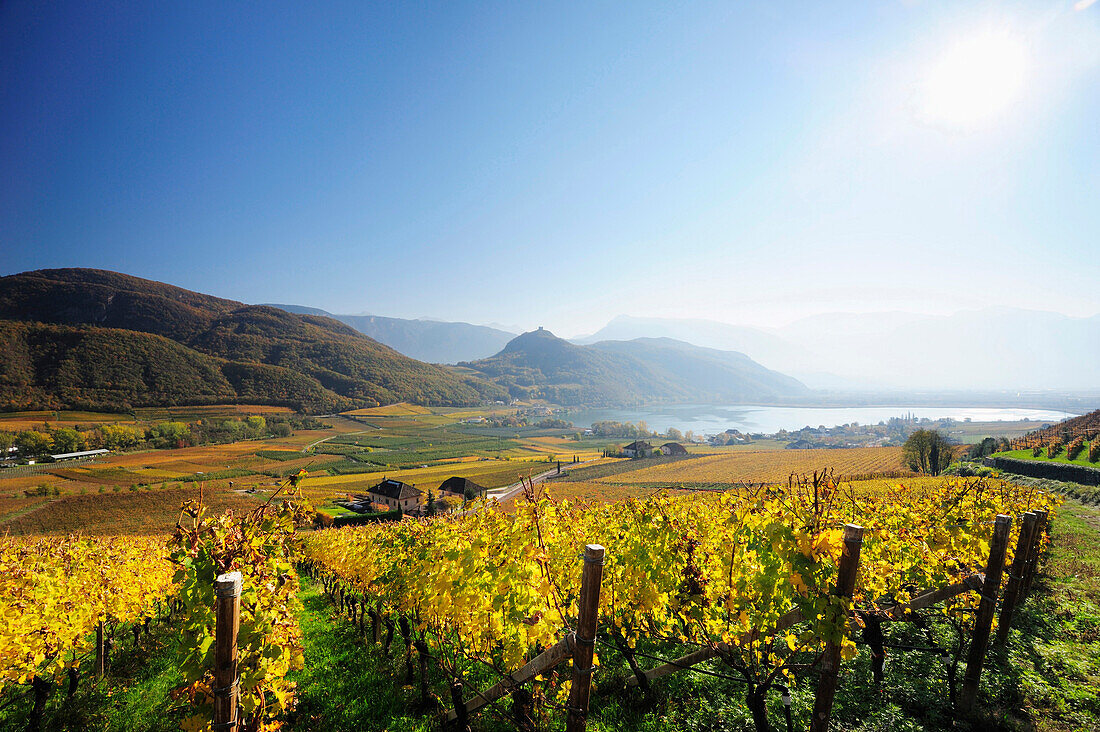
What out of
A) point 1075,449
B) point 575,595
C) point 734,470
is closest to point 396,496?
point 575,595

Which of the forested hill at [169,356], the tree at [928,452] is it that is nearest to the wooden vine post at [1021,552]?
the tree at [928,452]

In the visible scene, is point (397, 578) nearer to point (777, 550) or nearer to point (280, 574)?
point (280, 574)

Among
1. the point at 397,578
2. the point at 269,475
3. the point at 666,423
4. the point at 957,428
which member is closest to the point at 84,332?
the point at 269,475

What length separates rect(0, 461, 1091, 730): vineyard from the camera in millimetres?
3049

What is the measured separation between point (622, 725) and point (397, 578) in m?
3.45

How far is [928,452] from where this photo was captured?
131 feet

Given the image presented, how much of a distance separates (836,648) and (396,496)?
38848 millimetres

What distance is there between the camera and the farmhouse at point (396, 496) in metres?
37.1

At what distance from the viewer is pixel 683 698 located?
17.6 ft

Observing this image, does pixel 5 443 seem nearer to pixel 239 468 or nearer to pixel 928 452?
pixel 239 468

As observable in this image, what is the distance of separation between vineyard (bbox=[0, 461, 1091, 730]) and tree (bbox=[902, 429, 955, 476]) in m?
42.6

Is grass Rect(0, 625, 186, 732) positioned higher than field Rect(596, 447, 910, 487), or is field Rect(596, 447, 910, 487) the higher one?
grass Rect(0, 625, 186, 732)

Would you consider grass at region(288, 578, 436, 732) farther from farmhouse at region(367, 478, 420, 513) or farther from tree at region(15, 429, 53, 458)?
tree at region(15, 429, 53, 458)

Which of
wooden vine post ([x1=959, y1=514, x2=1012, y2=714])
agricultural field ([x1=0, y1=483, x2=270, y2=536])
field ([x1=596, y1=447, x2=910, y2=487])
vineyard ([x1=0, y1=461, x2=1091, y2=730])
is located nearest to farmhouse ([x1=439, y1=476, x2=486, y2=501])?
agricultural field ([x1=0, y1=483, x2=270, y2=536])
